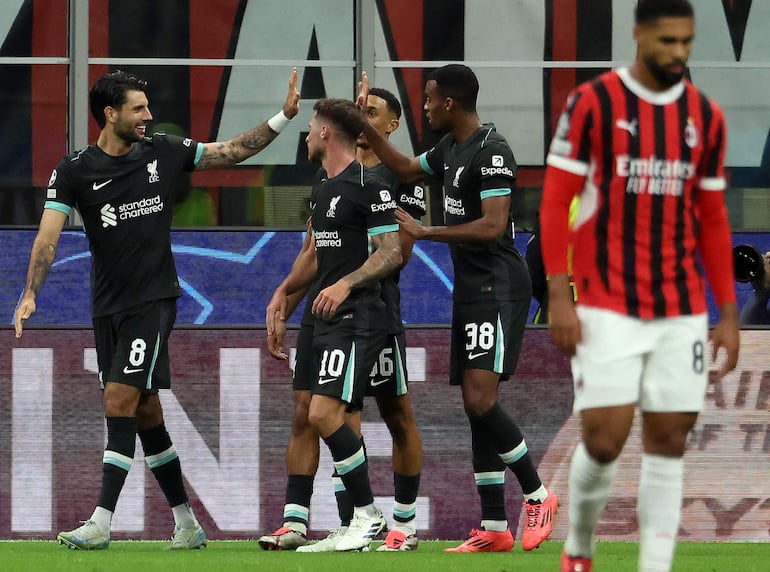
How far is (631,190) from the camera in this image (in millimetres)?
5441

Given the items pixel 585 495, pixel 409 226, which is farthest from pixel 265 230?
pixel 585 495

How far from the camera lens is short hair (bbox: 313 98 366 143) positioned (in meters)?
8.34

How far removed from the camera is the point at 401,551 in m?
8.30

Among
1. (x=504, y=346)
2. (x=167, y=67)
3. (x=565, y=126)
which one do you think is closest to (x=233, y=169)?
(x=167, y=67)

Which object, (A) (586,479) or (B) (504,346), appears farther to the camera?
(B) (504,346)

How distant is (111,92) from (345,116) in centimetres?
122

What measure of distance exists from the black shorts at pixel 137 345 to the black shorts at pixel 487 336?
4.66 ft

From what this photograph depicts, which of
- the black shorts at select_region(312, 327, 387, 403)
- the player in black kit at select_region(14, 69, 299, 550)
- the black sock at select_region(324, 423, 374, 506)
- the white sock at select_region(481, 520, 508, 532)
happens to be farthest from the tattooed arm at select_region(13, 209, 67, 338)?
the white sock at select_region(481, 520, 508, 532)

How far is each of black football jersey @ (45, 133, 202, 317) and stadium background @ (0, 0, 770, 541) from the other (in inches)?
37.9

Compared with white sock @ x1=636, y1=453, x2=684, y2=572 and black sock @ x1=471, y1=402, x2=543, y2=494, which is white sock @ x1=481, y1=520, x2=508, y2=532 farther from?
white sock @ x1=636, y1=453, x2=684, y2=572

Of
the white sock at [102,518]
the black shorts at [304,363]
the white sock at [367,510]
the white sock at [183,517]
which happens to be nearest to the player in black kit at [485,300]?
the white sock at [367,510]

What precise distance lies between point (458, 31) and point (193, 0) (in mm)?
2215

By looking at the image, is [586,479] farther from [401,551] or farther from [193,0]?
[193,0]

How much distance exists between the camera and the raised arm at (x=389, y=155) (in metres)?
8.35
